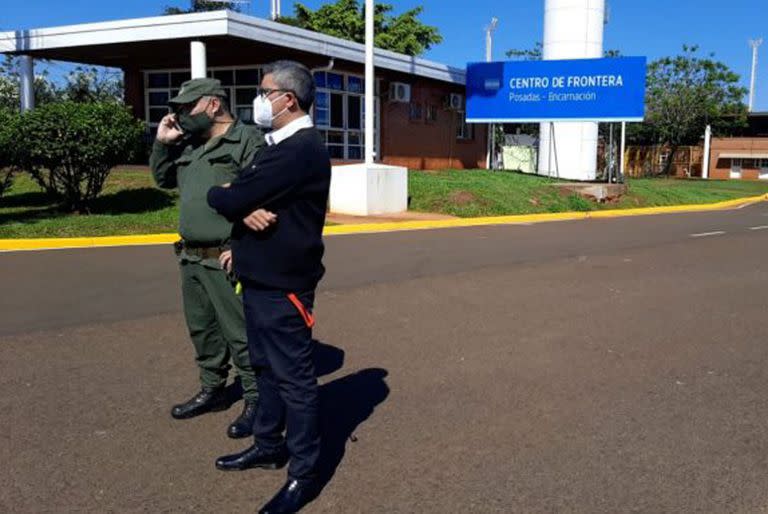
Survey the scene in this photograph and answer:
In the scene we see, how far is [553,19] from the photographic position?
90.6ft

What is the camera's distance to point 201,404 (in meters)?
4.22

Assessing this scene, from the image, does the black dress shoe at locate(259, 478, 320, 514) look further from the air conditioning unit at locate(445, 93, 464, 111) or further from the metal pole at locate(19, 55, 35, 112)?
the air conditioning unit at locate(445, 93, 464, 111)

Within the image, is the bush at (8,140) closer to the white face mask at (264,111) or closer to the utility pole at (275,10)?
the white face mask at (264,111)

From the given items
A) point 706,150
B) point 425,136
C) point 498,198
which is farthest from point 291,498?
point 706,150

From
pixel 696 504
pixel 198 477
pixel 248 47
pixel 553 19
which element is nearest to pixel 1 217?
pixel 248 47

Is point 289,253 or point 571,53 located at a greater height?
point 571,53

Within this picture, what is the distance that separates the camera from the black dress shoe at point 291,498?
3.09 metres

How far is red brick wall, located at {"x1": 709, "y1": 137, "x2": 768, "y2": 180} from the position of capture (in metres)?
56.7

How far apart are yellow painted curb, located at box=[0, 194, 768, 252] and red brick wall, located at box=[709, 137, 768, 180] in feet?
116

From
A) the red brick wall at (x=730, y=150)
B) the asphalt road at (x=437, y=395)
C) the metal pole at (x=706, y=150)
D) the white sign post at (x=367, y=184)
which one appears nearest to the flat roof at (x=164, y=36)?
the white sign post at (x=367, y=184)

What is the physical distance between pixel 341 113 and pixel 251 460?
71.1 feet

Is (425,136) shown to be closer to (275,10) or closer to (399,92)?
(399,92)

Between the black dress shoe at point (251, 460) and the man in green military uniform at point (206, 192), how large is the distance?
391 mm

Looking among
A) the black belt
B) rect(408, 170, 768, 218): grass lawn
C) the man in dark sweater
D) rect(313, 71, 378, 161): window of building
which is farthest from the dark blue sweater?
rect(313, 71, 378, 161): window of building
